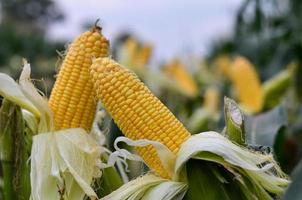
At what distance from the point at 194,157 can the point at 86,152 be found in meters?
0.18

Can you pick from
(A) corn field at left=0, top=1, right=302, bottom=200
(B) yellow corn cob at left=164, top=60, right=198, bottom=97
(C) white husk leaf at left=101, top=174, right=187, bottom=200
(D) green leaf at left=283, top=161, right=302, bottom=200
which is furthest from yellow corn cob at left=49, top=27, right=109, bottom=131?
(B) yellow corn cob at left=164, top=60, right=198, bottom=97

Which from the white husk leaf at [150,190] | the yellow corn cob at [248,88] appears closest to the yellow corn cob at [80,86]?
the white husk leaf at [150,190]

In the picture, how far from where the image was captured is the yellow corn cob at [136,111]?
2.72 ft

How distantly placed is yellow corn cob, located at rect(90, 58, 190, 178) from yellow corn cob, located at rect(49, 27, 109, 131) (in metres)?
0.08

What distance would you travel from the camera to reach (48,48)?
43.4 feet

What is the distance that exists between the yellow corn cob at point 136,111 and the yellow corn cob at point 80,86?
0.25 feet

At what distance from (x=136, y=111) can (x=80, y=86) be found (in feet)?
0.43

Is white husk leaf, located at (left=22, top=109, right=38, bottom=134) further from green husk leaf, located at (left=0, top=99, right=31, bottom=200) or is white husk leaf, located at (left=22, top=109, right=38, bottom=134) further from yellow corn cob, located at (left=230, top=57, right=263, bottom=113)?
yellow corn cob, located at (left=230, top=57, right=263, bottom=113)

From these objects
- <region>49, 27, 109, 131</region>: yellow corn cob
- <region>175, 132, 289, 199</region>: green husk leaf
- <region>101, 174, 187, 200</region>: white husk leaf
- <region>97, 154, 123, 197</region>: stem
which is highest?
<region>49, 27, 109, 131</region>: yellow corn cob

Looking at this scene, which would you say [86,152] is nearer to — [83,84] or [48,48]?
[83,84]

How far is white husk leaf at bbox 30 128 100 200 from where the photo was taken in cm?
84

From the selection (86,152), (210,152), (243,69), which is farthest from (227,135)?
(243,69)

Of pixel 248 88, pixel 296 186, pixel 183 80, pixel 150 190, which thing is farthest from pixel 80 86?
pixel 183 80

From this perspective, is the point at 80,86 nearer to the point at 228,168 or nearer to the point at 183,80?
the point at 228,168
